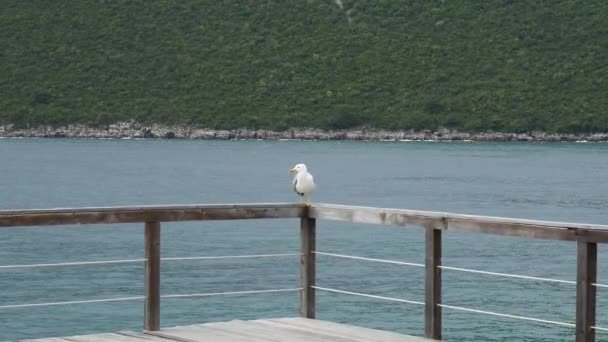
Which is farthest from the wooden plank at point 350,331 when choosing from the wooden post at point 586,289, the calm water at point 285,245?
the calm water at point 285,245

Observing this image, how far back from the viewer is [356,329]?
834cm

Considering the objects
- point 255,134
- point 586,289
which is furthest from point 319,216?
point 255,134

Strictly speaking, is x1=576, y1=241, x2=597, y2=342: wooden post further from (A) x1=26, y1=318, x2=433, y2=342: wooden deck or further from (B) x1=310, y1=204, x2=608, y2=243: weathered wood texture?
(A) x1=26, y1=318, x2=433, y2=342: wooden deck

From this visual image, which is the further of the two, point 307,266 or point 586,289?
point 307,266

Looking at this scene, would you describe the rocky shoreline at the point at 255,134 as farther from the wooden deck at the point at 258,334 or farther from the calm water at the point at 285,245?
the wooden deck at the point at 258,334

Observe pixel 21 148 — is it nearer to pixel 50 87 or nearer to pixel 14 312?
pixel 50 87

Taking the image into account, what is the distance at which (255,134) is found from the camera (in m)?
124

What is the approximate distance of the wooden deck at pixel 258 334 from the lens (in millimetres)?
7859

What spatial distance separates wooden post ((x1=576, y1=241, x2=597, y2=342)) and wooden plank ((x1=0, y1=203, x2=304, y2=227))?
2.15 meters

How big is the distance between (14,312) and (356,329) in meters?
18.3

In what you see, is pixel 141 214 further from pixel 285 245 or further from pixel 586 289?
pixel 285 245

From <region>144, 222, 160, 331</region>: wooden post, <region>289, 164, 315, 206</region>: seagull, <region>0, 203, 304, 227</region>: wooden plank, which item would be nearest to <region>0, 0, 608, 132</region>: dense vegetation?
<region>289, 164, 315, 206</region>: seagull

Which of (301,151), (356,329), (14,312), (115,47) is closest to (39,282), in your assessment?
(14,312)

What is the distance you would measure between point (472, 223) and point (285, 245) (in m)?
33.6
